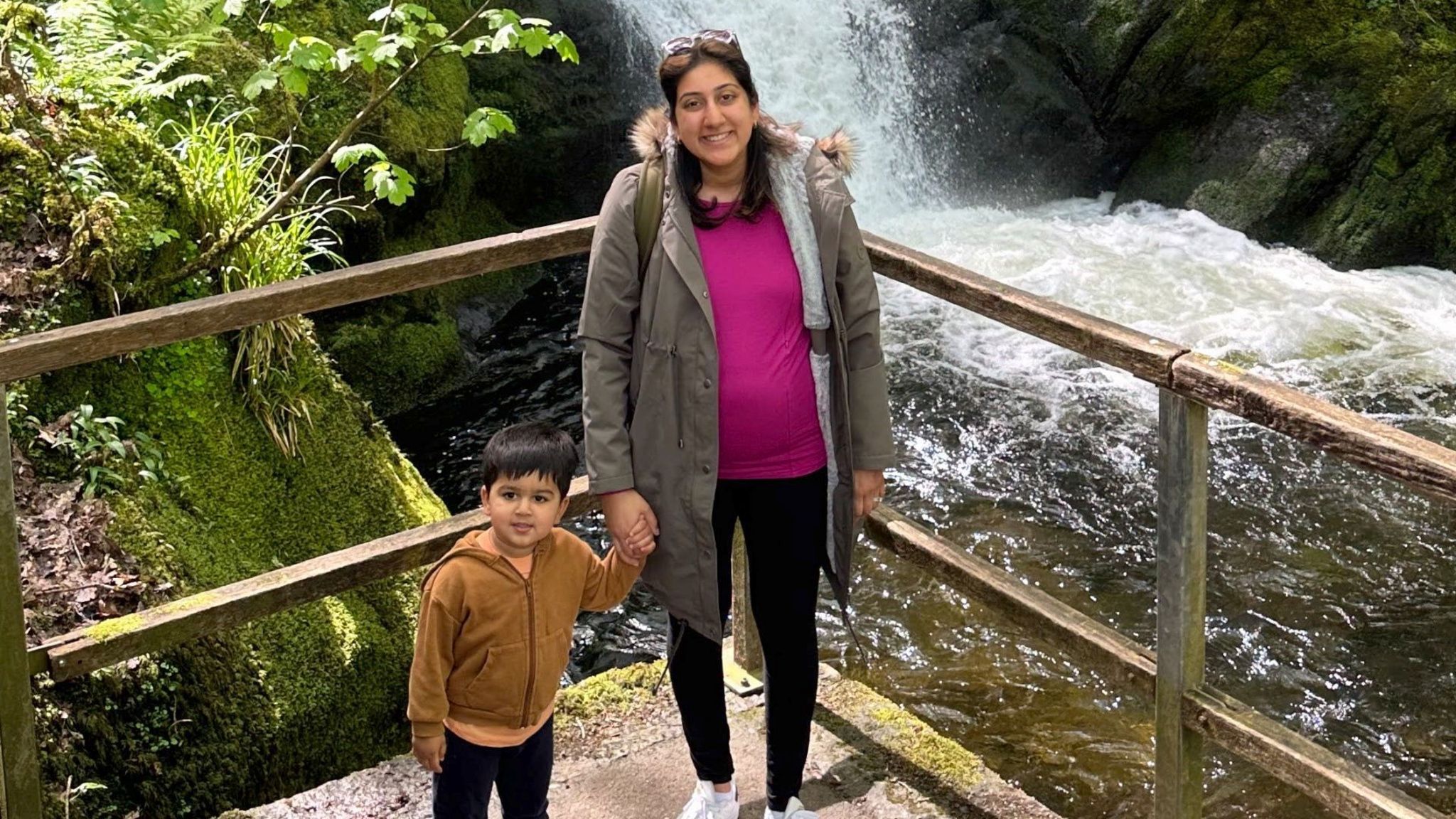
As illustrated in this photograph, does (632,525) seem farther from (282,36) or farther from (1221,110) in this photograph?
(1221,110)

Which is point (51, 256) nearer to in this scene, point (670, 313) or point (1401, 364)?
point (670, 313)

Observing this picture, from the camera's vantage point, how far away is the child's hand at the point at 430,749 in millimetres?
2984

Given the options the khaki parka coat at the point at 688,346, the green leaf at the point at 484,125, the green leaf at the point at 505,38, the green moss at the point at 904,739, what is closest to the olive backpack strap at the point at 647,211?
the khaki parka coat at the point at 688,346

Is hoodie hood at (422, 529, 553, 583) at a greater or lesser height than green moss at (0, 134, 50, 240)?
lesser

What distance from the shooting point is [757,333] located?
3.18 m

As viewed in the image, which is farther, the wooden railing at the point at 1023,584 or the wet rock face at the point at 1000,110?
the wet rock face at the point at 1000,110

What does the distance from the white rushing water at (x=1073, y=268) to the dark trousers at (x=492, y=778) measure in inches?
251

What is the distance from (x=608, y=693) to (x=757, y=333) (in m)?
1.49

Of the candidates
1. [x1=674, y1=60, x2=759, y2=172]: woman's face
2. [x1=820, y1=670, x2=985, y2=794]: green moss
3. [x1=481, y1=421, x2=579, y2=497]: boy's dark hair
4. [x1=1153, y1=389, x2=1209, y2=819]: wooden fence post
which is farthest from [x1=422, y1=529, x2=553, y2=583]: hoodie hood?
[x1=820, y1=670, x2=985, y2=794]: green moss

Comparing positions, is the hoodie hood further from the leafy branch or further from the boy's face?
the leafy branch

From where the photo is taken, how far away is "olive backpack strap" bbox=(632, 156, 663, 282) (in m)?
3.18

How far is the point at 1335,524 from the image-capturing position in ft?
25.0

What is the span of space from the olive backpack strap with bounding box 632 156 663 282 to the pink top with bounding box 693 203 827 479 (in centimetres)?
9

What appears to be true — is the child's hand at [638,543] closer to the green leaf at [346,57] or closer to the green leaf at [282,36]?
the green leaf at [346,57]
